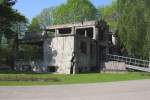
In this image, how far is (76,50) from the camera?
44125mm

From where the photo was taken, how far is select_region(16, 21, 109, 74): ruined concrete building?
144ft

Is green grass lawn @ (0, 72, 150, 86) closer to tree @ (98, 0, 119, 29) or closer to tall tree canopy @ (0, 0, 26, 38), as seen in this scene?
tall tree canopy @ (0, 0, 26, 38)

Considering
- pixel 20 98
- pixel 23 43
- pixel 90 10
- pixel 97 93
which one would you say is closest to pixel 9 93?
pixel 20 98

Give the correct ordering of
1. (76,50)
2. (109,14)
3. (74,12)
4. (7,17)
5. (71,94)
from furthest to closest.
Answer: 1. (74,12)
2. (109,14)
3. (7,17)
4. (76,50)
5. (71,94)

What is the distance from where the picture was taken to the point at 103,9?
286ft

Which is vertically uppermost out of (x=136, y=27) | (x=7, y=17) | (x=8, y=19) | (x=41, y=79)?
(x=7, y=17)

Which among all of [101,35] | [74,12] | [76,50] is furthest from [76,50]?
[74,12]

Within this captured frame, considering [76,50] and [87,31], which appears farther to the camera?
[87,31]

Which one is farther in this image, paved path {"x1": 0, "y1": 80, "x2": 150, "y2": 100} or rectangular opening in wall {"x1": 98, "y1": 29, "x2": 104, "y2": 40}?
rectangular opening in wall {"x1": 98, "y1": 29, "x2": 104, "y2": 40}

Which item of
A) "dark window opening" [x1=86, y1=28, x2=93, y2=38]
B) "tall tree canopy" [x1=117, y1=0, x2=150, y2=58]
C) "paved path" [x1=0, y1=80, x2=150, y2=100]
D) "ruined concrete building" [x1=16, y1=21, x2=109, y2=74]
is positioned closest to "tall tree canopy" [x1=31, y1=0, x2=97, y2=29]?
"dark window opening" [x1=86, y1=28, x2=93, y2=38]

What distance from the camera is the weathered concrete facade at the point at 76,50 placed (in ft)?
144

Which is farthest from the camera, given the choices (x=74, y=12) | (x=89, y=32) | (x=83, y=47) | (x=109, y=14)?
(x=74, y=12)

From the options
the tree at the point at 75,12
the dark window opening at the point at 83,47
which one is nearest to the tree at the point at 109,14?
the tree at the point at 75,12

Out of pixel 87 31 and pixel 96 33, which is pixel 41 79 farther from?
pixel 87 31
